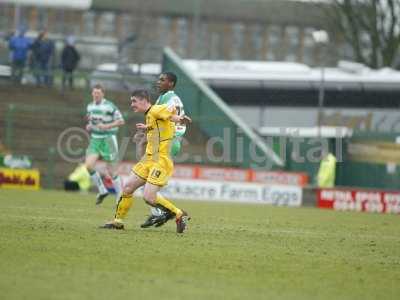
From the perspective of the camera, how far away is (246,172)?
1385 inches

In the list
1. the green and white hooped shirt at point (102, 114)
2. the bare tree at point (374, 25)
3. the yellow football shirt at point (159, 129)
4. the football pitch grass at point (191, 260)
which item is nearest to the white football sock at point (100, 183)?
the green and white hooped shirt at point (102, 114)

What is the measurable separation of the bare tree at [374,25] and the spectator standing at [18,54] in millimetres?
21741

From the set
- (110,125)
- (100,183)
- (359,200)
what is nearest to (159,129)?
(110,125)

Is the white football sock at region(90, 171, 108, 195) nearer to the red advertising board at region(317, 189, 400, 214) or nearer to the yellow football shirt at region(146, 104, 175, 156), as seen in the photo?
the yellow football shirt at region(146, 104, 175, 156)

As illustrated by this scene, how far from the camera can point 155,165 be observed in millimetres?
16656

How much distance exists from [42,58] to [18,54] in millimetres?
870

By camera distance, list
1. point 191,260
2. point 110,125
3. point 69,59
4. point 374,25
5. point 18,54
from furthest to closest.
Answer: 1. point 374,25
2. point 69,59
3. point 18,54
4. point 110,125
5. point 191,260

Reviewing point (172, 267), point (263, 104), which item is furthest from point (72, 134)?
point (172, 267)

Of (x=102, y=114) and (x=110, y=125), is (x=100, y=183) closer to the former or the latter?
(x=110, y=125)

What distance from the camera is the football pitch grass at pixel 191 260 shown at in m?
11.1

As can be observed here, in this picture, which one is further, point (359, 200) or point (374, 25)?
point (374, 25)

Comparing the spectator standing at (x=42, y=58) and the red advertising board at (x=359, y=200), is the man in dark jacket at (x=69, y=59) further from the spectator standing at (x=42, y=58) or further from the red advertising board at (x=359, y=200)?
the red advertising board at (x=359, y=200)

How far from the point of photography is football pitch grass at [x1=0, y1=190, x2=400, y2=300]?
1109 centimetres

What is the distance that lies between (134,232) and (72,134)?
816 inches
